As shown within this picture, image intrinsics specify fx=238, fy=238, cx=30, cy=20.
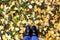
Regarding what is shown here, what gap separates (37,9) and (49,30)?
0.35m

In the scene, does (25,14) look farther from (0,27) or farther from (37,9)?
(0,27)

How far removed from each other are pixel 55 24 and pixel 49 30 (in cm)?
12

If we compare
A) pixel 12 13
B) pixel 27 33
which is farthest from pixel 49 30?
pixel 12 13

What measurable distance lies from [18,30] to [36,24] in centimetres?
26

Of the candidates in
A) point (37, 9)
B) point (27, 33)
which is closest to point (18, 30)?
point (27, 33)

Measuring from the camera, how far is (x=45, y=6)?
333 cm

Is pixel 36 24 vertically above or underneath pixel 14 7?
underneath

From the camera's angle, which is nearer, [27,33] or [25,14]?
[27,33]

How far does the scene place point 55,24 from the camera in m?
3.21

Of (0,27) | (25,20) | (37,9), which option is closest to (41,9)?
(37,9)

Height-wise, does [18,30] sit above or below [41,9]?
below

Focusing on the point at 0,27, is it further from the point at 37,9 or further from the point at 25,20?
the point at 37,9

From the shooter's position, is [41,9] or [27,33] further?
[41,9]

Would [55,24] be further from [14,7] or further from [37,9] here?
[14,7]
